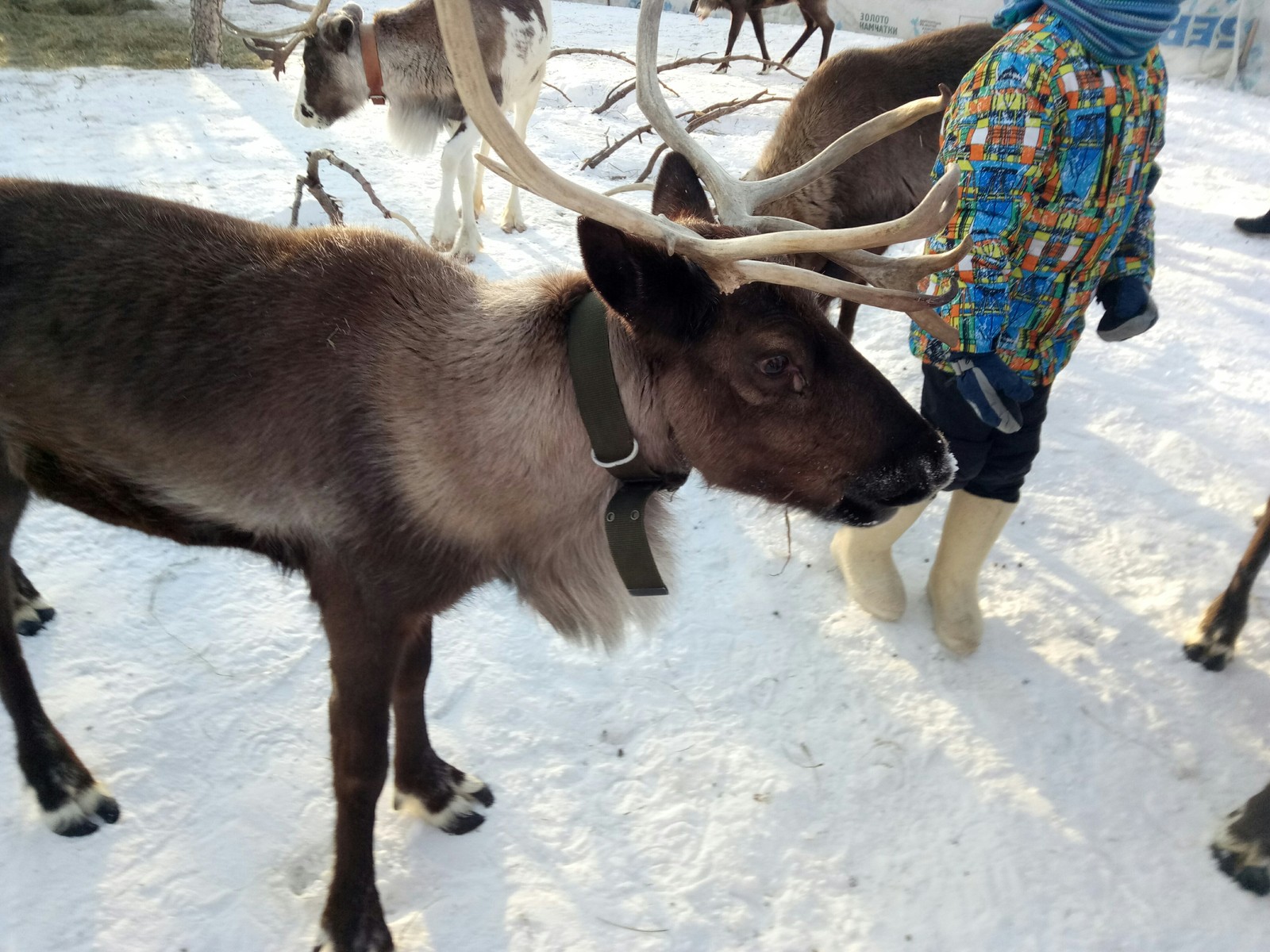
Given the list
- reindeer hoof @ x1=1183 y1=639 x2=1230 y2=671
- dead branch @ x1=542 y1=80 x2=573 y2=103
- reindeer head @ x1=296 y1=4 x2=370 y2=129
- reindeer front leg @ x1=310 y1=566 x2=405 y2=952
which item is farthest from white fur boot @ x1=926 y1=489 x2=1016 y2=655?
dead branch @ x1=542 y1=80 x2=573 y2=103

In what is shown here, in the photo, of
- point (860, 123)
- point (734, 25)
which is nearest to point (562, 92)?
point (734, 25)

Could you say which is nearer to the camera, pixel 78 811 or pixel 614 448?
pixel 614 448

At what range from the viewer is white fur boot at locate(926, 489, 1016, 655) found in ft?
8.66

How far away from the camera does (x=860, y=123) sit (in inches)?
139

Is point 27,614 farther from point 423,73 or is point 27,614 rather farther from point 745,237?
point 423,73

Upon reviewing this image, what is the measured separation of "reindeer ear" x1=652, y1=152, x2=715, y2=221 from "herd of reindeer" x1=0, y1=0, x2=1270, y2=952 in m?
0.07

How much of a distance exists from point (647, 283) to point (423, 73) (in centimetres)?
434

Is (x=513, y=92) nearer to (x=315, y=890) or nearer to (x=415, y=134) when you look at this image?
(x=415, y=134)

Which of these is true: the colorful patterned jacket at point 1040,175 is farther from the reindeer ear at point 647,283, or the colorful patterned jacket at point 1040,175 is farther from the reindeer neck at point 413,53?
the reindeer neck at point 413,53

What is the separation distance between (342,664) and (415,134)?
4.48 metres

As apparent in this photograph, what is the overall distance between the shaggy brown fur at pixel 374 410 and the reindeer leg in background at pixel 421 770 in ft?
0.96

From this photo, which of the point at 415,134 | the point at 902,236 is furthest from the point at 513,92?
the point at 902,236

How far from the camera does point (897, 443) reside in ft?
5.49

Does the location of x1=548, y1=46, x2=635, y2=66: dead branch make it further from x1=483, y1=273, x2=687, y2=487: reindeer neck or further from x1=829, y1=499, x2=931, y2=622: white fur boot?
x1=483, y1=273, x2=687, y2=487: reindeer neck
